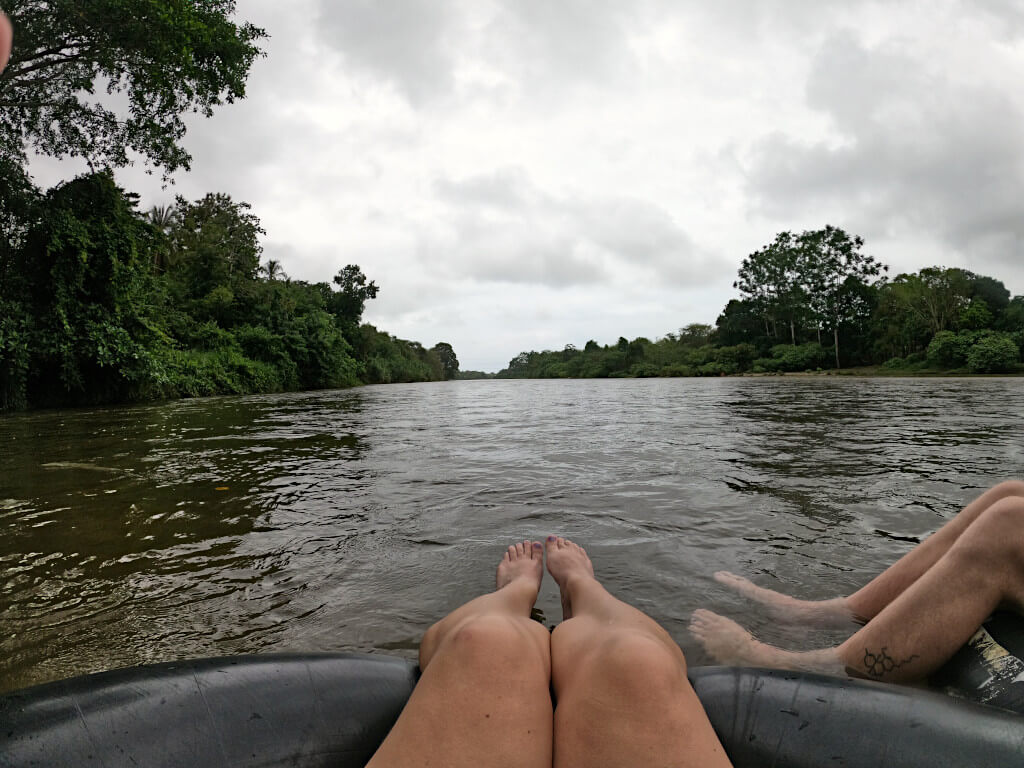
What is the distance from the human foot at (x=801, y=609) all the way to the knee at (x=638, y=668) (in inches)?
41.8

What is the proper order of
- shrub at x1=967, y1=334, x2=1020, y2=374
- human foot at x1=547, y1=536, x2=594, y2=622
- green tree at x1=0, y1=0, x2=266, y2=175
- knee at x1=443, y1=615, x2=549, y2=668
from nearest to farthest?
knee at x1=443, y1=615, x2=549, y2=668 → human foot at x1=547, y1=536, x2=594, y2=622 → green tree at x1=0, y1=0, x2=266, y2=175 → shrub at x1=967, y1=334, x2=1020, y2=374

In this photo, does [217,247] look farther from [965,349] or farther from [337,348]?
[965,349]

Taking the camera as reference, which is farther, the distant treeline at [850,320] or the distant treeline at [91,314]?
the distant treeline at [850,320]

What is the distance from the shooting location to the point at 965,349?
26375 mm

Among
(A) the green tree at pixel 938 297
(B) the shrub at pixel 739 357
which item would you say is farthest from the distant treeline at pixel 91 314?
(A) the green tree at pixel 938 297

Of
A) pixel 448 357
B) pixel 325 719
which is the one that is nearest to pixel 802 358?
pixel 325 719

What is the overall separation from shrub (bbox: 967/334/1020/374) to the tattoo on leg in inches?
1193

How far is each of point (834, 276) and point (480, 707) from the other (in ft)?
143

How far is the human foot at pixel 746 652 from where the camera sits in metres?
1.56

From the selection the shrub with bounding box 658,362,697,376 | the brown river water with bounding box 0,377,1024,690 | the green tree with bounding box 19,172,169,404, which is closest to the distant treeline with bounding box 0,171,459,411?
the green tree with bounding box 19,172,169,404

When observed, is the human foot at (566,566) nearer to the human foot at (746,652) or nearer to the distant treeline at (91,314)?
the human foot at (746,652)

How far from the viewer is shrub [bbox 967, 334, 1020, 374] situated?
23.7 metres

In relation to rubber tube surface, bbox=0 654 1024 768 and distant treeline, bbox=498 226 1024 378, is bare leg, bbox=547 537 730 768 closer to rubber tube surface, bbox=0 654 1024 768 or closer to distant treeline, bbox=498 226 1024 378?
rubber tube surface, bbox=0 654 1024 768

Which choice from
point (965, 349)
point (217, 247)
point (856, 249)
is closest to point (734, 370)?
point (856, 249)
